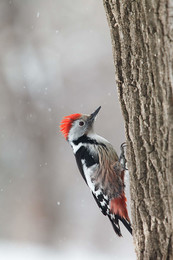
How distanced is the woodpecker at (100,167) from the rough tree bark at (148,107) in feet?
4.60

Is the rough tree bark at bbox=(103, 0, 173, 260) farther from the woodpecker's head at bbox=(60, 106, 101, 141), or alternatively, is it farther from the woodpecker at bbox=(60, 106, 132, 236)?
the woodpecker's head at bbox=(60, 106, 101, 141)

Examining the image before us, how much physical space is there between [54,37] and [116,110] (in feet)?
8.35

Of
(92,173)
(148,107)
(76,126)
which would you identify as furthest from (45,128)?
(148,107)

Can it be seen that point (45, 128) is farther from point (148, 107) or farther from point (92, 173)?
point (148, 107)

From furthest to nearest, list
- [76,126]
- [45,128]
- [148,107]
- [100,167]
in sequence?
[45,128] < [76,126] < [100,167] < [148,107]

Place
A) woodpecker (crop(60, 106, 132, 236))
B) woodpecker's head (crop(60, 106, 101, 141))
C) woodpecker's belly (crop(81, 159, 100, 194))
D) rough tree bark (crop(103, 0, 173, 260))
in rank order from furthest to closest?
woodpecker's head (crop(60, 106, 101, 141)) → woodpecker's belly (crop(81, 159, 100, 194)) → woodpecker (crop(60, 106, 132, 236)) → rough tree bark (crop(103, 0, 173, 260))

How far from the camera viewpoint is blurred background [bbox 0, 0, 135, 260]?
881cm

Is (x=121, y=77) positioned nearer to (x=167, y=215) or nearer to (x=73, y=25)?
(x=167, y=215)

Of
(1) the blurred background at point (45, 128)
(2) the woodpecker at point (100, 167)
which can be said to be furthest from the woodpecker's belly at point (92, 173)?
(1) the blurred background at point (45, 128)

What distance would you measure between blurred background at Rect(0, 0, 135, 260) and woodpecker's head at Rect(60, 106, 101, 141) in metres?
4.08

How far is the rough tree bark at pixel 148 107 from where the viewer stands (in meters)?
2.37

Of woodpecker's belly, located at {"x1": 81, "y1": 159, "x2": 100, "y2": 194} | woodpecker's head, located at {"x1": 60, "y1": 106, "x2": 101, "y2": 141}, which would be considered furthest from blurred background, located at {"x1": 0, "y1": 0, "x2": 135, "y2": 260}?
woodpecker's belly, located at {"x1": 81, "y1": 159, "x2": 100, "y2": 194}

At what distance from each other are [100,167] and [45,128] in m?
4.94

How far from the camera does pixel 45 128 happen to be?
914 cm
